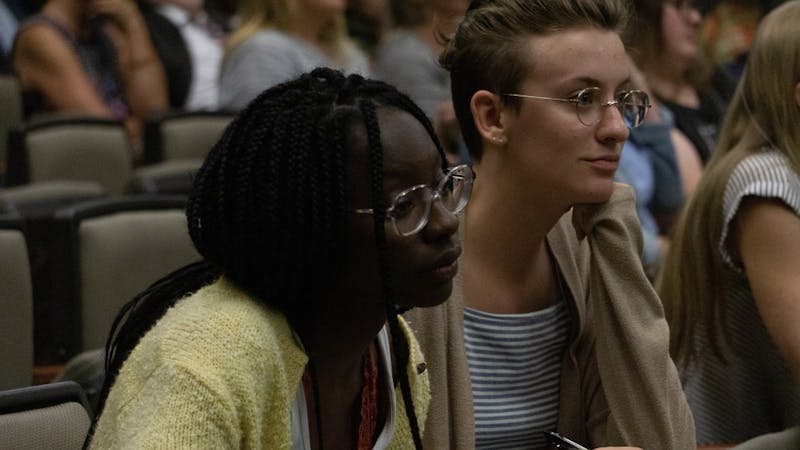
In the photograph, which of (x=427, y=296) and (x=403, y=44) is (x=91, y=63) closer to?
(x=403, y=44)

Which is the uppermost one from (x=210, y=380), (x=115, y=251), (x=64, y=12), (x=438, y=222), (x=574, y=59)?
(x=574, y=59)

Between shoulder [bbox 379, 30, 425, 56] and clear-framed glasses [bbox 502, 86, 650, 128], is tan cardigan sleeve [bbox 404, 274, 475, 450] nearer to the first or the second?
clear-framed glasses [bbox 502, 86, 650, 128]

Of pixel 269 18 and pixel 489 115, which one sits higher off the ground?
pixel 489 115

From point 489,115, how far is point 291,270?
632 mm

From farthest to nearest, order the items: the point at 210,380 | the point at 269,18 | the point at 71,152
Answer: the point at 269,18 → the point at 71,152 → the point at 210,380

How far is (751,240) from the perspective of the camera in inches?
89.5

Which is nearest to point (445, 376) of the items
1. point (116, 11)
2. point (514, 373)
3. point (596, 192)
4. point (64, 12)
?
point (514, 373)

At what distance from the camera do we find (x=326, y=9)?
4.45 metres

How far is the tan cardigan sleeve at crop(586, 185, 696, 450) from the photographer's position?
1841 mm

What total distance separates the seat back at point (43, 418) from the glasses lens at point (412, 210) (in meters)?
0.49

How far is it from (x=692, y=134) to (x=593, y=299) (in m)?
2.31

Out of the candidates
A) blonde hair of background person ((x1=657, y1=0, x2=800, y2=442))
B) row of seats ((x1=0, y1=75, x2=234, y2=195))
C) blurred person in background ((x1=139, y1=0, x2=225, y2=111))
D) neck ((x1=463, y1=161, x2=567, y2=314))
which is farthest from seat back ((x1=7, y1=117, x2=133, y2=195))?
neck ((x1=463, y1=161, x2=567, y2=314))

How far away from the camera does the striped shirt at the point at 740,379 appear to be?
7.79 ft

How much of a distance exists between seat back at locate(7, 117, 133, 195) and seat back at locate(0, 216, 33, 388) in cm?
140
